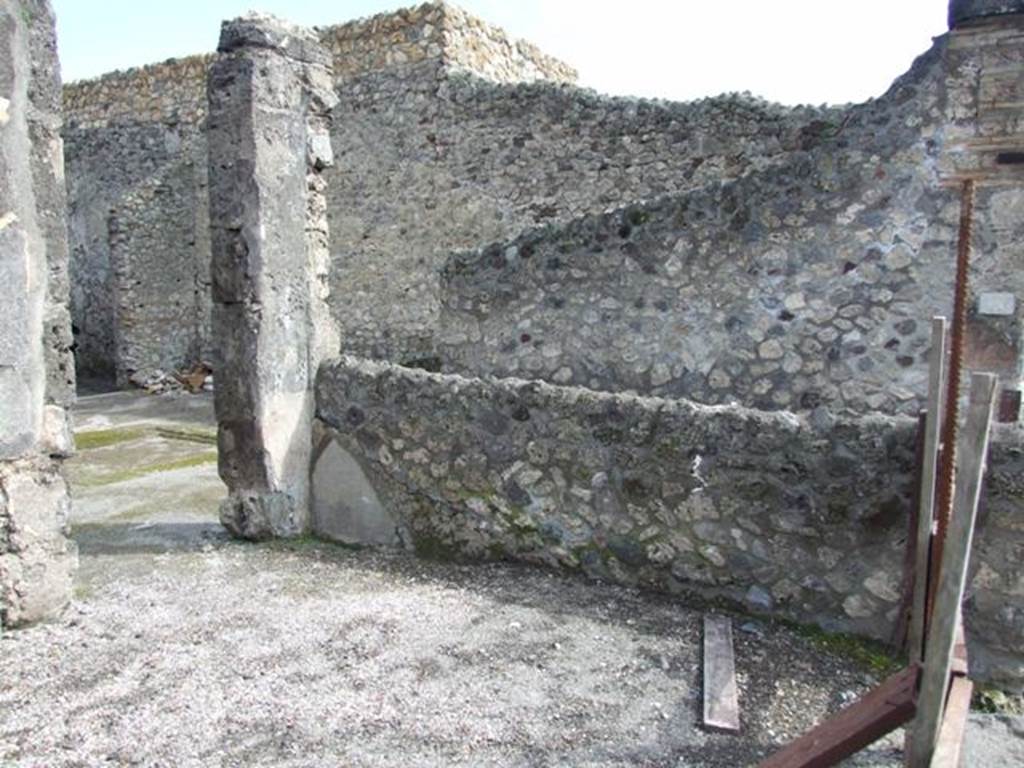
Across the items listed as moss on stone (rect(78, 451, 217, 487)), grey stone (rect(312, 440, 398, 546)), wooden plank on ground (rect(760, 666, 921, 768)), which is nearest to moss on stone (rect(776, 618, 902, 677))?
wooden plank on ground (rect(760, 666, 921, 768))

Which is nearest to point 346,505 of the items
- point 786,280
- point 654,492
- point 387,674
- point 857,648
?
point 387,674

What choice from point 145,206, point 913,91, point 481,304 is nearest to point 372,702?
point 481,304

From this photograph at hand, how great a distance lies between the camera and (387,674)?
3.44 meters

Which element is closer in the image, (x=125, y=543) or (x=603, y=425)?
(x=603, y=425)

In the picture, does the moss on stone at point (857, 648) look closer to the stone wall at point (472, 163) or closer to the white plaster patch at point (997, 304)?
the white plaster patch at point (997, 304)

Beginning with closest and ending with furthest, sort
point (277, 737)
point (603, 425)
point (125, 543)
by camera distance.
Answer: point (277, 737) < point (603, 425) < point (125, 543)

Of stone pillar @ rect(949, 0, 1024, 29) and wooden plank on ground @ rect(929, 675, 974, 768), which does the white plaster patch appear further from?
wooden plank on ground @ rect(929, 675, 974, 768)

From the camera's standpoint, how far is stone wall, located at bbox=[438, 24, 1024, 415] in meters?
5.36

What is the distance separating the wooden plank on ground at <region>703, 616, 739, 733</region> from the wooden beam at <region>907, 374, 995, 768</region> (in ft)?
2.85

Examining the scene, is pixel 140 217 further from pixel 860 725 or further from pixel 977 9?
pixel 860 725

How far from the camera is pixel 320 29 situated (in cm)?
1216

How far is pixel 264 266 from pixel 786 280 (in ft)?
10.7

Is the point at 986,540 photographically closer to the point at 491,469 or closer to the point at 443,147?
the point at 491,469

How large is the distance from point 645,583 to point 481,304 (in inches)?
123
